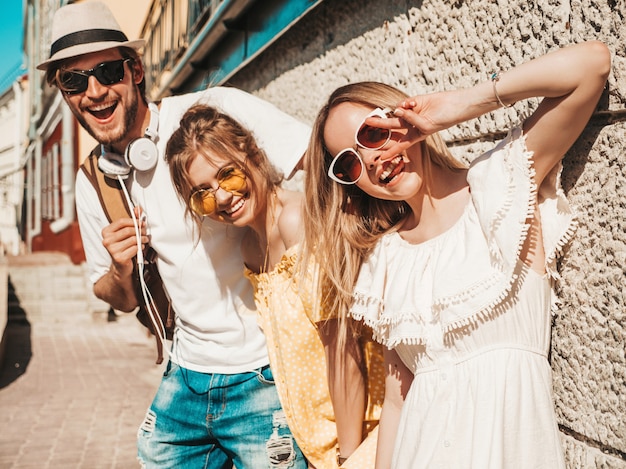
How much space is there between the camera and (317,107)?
384 cm

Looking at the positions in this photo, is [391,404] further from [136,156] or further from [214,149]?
[136,156]

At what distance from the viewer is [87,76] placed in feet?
7.85

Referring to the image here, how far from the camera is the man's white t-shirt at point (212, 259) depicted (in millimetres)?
2311

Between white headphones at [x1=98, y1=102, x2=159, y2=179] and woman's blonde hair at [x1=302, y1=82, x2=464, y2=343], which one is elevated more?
white headphones at [x1=98, y1=102, x2=159, y2=179]

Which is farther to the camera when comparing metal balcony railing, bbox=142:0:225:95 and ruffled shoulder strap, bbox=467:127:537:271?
metal balcony railing, bbox=142:0:225:95


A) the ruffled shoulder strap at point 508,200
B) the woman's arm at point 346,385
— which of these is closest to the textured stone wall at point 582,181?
the ruffled shoulder strap at point 508,200

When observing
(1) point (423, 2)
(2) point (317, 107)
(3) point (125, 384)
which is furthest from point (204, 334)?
(3) point (125, 384)

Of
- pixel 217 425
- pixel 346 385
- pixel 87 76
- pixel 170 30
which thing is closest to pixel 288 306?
pixel 346 385

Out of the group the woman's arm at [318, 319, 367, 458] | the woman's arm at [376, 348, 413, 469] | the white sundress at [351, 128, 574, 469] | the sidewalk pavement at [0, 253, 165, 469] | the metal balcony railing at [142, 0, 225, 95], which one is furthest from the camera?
the metal balcony railing at [142, 0, 225, 95]

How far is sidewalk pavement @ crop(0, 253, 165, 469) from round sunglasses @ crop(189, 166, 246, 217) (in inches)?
139

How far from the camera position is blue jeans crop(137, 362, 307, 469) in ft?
7.30

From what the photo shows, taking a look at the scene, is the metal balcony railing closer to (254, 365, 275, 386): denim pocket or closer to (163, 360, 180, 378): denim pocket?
(163, 360, 180, 378): denim pocket

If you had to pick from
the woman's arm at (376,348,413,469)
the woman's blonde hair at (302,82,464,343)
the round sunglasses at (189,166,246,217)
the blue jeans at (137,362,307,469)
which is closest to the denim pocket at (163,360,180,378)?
the blue jeans at (137,362,307,469)

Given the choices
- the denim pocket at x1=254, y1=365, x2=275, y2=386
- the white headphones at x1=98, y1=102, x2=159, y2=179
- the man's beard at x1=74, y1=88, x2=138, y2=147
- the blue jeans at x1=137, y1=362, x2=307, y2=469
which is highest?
the man's beard at x1=74, y1=88, x2=138, y2=147
